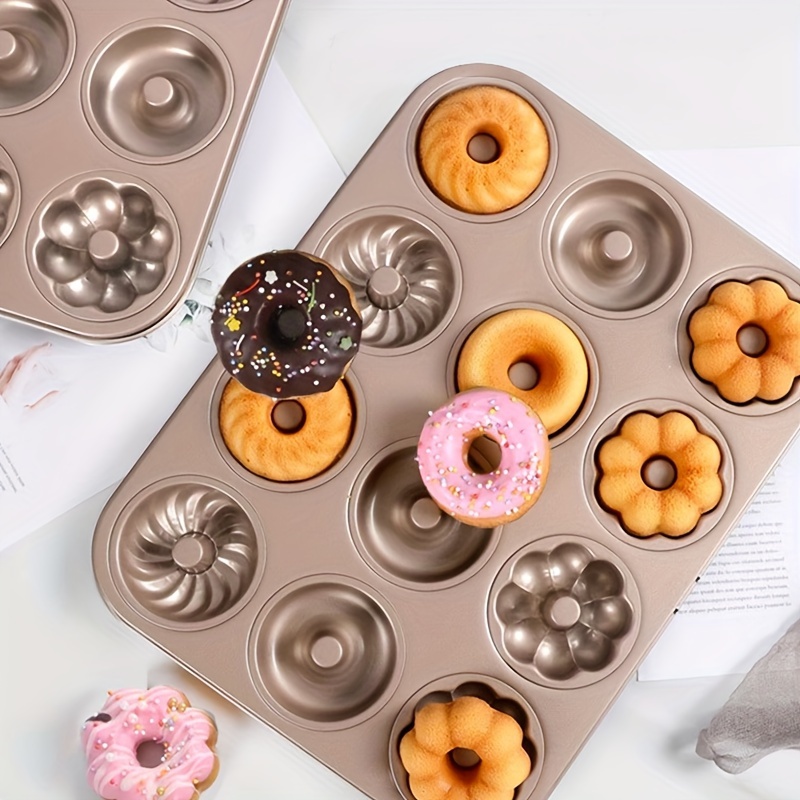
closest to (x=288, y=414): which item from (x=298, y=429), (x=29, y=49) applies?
(x=298, y=429)

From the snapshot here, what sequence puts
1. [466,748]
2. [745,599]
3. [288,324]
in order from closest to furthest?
[288,324] < [466,748] < [745,599]

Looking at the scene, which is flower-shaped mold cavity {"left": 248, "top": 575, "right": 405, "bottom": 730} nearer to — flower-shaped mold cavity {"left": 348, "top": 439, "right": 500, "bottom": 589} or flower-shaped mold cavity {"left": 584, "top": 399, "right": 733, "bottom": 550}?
flower-shaped mold cavity {"left": 348, "top": 439, "right": 500, "bottom": 589}

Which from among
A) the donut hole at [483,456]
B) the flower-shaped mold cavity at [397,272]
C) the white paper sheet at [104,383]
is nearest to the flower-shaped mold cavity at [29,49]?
the white paper sheet at [104,383]

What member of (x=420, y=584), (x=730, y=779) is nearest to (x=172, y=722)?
(x=420, y=584)

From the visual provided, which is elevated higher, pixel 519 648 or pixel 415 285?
pixel 415 285

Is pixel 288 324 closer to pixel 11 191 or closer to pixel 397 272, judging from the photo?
pixel 397 272

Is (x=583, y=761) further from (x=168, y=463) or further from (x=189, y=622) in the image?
(x=168, y=463)

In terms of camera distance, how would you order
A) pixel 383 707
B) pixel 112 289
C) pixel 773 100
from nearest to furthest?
1. pixel 383 707
2. pixel 112 289
3. pixel 773 100

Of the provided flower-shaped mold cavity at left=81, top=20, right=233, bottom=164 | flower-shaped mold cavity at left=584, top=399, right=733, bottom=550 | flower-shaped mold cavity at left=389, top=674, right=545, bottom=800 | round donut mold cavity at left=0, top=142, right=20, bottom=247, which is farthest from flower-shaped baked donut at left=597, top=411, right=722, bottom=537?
round donut mold cavity at left=0, top=142, right=20, bottom=247
